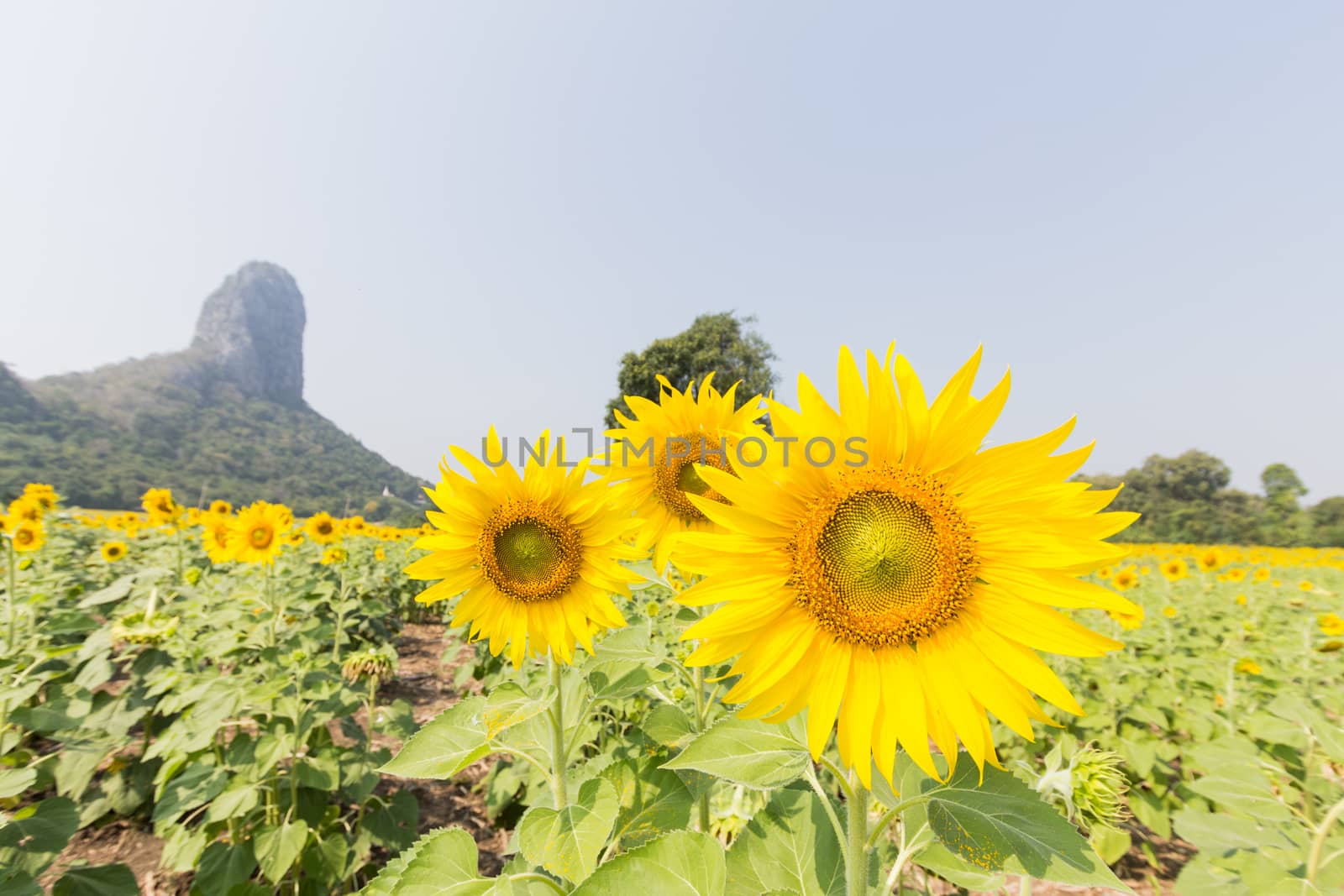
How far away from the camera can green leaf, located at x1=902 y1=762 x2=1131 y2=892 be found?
0.94m

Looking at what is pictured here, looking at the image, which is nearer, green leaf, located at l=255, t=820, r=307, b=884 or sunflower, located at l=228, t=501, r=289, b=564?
green leaf, located at l=255, t=820, r=307, b=884

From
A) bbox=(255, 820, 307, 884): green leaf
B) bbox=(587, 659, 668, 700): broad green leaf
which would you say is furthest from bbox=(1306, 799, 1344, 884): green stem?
bbox=(255, 820, 307, 884): green leaf

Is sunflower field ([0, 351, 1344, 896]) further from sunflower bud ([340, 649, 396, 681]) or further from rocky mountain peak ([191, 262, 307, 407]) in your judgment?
rocky mountain peak ([191, 262, 307, 407])

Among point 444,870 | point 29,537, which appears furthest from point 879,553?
point 29,537

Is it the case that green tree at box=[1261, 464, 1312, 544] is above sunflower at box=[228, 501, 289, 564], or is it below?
above

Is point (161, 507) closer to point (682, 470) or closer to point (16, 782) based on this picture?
point (16, 782)

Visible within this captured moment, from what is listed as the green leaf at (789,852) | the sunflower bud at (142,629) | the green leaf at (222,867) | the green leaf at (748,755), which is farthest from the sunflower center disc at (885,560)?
the sunflower bud at (142,629)

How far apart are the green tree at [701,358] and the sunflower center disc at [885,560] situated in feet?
87.6

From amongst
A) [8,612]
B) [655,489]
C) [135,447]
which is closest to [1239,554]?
[655,489]

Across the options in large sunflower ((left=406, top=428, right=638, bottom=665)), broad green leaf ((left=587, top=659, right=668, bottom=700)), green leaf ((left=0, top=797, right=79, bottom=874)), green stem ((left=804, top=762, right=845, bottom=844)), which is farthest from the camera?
green leaf ((left=0, top=797, right=79, bottom=874))

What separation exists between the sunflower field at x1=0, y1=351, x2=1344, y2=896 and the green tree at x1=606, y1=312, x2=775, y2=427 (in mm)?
25391

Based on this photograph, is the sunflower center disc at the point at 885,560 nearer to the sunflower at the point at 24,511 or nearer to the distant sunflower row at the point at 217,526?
the distant sunflower row at the point at 217,526

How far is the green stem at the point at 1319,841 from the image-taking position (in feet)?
4.43

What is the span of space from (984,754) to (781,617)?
0.43 meters
